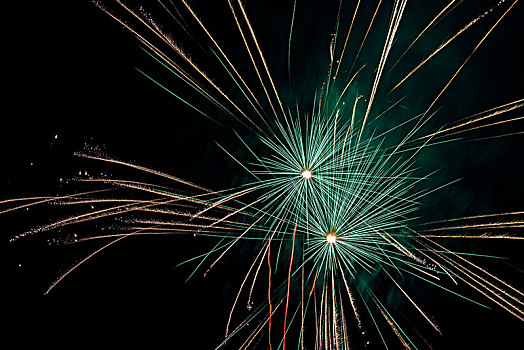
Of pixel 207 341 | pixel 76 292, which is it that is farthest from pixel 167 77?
pixel 207 341

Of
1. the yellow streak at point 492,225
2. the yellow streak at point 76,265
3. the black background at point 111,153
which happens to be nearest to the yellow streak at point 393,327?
the black background at point 111,153

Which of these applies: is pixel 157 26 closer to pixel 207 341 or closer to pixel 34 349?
pixel 207 341

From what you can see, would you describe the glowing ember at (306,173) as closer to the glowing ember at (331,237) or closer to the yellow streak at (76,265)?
the glowing ember at (331,237)

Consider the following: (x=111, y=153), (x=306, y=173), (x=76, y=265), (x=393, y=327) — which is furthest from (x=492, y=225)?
(x=76, y=265)

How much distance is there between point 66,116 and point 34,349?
0.82m

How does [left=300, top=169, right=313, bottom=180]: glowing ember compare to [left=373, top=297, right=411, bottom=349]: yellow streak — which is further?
[left=373, top=297, right=411, bottom=349]: yellow streak

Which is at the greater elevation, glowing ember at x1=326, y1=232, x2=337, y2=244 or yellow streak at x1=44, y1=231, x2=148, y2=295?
glowing ember at x1=326, y1=232, x2=337, y2=244

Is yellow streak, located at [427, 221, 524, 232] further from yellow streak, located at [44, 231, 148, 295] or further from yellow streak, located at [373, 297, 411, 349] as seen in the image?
yellow streak, located at [44, 231, 148, 295]

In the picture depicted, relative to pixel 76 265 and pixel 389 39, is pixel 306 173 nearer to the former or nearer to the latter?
pixel 389 39

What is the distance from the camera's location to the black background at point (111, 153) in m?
0.86

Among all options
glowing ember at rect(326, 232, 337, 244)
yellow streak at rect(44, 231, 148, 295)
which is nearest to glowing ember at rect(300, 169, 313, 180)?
glowing ember at rect(326, 232, 337, 244)

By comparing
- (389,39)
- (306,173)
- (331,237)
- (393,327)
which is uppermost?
(389,39)

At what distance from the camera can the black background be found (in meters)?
0.86

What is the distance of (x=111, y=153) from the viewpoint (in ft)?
2.84
